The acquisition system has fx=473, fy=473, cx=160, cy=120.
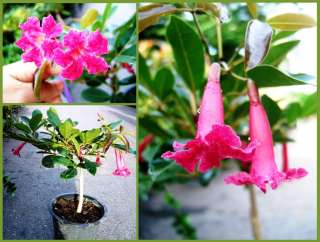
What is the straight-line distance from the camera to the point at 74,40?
864mm

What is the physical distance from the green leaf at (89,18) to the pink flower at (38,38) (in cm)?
14

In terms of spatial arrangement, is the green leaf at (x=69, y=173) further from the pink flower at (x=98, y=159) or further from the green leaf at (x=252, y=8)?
the green leaf at (x=252, y=8)

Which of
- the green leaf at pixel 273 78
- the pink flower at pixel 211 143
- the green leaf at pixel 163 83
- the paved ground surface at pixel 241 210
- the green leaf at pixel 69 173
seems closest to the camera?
the pink flower at pixel 211 143

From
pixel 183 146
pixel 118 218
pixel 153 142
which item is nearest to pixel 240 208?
pixel 153 142

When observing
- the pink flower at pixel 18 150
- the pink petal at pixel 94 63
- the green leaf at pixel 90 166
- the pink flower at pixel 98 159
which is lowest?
the green leaf at pixel 90 166

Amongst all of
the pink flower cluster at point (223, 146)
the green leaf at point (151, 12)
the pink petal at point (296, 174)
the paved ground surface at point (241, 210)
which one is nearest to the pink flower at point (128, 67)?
the green leaf at point (151, 12)

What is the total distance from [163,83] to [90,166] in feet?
1.40

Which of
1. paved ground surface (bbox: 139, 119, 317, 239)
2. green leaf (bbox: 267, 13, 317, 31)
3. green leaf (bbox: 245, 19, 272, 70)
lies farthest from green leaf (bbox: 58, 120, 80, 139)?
paved ground surface (bbox: 139, 119, 317, 239)

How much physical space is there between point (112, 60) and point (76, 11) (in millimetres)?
143

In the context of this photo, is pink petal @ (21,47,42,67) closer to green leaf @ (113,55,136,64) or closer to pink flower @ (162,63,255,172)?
green leaf @ (113,55,136,64)

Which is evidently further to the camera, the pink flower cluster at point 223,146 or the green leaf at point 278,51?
the green leaf at point 278,51

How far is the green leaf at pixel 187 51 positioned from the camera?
1.07 meters

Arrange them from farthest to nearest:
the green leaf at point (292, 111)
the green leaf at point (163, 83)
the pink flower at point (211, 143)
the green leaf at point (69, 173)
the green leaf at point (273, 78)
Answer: the green leaf at point (292, 111), the green leaf at point (163, 83), the green leaf at point (69, 173), the green leaf at point (273, 78), the pink flower at point (211, 143)

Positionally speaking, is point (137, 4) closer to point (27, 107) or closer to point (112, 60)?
point (112, 60)
